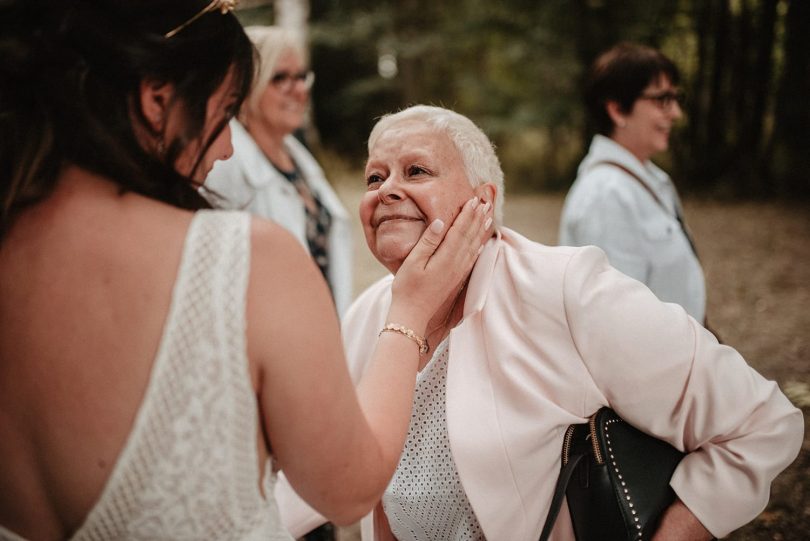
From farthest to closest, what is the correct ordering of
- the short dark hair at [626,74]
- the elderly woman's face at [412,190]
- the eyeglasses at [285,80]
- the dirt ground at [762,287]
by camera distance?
1. the eyeglasses at [285,80]
2. the short dark hair at [626,74]
3. the dirt ground at [762,287]
4. the elderly woman's face at [412,190]

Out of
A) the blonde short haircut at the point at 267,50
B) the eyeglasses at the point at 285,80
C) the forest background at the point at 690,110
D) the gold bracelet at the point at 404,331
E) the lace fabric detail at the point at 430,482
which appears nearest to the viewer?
the gold bracelet at the point at 404,331

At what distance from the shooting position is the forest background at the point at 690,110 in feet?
23.7

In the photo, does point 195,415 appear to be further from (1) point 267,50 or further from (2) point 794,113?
(2) point 794,113

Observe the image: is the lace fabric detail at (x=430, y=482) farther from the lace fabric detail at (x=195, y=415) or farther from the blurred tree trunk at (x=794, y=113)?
the blurred tree trunk at (x=794, y=113)

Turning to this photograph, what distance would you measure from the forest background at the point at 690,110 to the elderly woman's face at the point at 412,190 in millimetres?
2238

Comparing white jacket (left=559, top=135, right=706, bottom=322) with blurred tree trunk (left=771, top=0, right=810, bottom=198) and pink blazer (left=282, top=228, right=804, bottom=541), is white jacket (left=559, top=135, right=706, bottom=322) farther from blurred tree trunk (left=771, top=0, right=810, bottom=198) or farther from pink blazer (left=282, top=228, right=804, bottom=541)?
blurred tree trunk (left=771, top=0, right=810, bottom=198)

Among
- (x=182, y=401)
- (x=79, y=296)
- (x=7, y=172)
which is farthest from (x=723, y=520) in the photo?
(x=7, y=172)

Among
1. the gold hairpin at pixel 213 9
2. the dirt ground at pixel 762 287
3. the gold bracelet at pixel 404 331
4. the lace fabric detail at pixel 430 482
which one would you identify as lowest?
the dirt ground at pixel 762 287

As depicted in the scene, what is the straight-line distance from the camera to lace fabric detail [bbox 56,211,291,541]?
1026 mm

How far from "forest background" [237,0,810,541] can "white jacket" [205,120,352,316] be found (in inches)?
63.3

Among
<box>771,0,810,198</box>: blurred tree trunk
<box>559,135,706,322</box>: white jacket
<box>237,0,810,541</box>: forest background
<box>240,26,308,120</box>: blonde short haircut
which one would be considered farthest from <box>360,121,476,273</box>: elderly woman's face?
<box>771,0,810,198</box>: blurred tree trunk

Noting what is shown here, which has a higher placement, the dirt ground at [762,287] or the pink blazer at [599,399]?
the pink blazer at [599,399]

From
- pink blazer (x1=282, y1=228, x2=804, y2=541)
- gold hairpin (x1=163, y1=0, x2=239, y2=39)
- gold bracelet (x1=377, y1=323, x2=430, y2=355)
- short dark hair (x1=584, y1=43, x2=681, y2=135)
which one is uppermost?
gold hairpin (x1=163, y1=0, x2=239, y2=39)

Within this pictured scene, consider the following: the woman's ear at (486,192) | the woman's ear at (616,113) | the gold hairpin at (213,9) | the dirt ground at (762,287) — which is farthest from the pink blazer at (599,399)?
the woman's ear at (616,113)
